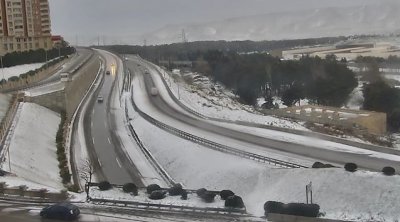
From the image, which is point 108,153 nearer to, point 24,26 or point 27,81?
point 27,81

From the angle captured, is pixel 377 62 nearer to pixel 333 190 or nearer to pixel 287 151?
pixel 287 151

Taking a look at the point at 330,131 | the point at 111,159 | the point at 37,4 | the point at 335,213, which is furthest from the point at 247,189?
the point at 37,4

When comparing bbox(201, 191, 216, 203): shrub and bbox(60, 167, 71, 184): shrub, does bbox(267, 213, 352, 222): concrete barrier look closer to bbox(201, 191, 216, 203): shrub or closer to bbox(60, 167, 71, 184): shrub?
bbox(201, 191, 216, 203): shrub

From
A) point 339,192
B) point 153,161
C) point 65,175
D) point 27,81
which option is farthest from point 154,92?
point 339,192

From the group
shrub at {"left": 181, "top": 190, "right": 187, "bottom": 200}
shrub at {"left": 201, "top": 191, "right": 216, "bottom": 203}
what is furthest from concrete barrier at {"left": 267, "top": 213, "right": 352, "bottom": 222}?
shrub at {"left": 181, "top": 190, "right": 187, "bottom": 200}

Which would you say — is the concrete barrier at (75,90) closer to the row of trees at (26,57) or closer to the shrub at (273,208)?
the row of trees at (26,57)

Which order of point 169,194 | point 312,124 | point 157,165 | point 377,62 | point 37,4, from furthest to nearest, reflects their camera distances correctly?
point 37,4 < point 377,62 < point 312,124 < point 157,165 < point 169,194
